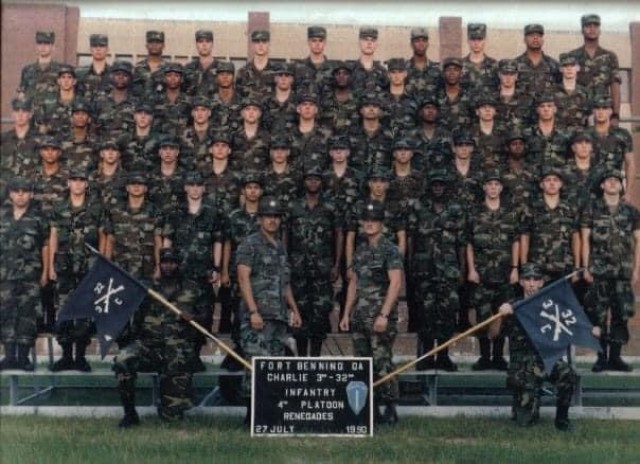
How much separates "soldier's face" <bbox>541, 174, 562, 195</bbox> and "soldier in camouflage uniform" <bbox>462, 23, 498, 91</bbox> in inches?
58.9

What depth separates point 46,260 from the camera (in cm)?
948

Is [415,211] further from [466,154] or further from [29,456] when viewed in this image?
[29,456]

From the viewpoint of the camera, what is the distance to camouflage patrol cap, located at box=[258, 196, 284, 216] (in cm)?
851

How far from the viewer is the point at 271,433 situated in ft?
25.6

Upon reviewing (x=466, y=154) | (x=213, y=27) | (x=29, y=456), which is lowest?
(x=29, y=456)

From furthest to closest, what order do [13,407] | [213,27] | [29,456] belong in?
1. [213,27]
2. [13,407]
3. [29,456]

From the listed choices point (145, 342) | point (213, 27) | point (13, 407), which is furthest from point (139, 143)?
point (213, 27)

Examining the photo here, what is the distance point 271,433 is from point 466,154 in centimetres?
340

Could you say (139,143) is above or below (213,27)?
below

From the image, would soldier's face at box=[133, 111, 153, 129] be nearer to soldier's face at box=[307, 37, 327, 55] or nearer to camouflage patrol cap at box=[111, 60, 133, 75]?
camouflage patrol cap at box=[111, 60, 133, 75]

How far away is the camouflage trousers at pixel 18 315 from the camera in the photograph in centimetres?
929

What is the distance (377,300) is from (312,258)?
89 cm

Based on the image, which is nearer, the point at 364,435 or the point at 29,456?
the point at 29,456

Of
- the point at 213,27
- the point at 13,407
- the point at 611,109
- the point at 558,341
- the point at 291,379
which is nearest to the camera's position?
the point at 291,379
